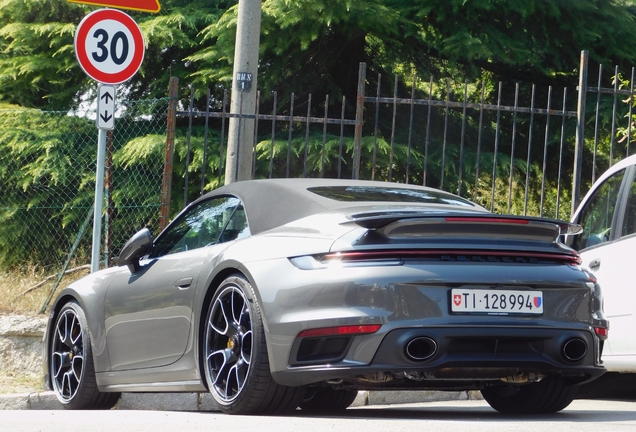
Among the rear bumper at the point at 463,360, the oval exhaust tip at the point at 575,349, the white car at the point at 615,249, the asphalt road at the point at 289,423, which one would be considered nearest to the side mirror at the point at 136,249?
the asphalt road at the point at 289,423

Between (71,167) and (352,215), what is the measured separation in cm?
821

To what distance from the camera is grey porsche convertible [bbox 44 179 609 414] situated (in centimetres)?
462

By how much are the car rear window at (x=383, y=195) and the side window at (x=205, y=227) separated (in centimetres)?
43

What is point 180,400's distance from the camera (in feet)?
25.8

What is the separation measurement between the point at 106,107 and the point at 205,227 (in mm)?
2887

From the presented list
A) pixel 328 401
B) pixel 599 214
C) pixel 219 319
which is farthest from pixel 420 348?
pixel 599 214

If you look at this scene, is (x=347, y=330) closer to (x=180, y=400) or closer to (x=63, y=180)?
(x=180, y=400)

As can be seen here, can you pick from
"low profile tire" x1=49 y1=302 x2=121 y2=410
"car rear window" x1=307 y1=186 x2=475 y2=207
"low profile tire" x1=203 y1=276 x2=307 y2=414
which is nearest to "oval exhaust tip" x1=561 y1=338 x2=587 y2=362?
"car rear window" x1=307 y1=186 x2=475 y2=207

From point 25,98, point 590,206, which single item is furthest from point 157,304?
point 25,98

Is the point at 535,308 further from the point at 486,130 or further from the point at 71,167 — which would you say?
the point at 486,130

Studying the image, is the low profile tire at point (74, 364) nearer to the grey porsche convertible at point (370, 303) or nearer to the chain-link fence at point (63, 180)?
the grey porsche convertible at point (370, 303)

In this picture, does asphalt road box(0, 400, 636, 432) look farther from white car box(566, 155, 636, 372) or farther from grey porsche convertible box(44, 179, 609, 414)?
white car box(566, 155, 636, 372)

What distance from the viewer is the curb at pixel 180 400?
24.6 ft

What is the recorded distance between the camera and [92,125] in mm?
12680
